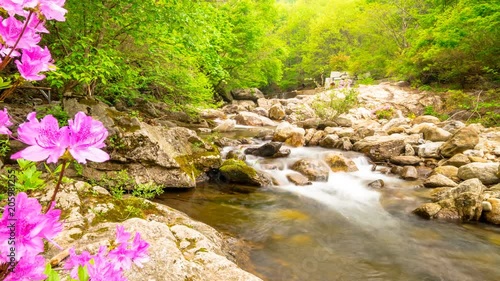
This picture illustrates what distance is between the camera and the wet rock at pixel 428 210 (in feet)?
21.9

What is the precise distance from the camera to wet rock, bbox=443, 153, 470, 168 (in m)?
9.48

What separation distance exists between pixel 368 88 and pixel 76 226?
26.2m

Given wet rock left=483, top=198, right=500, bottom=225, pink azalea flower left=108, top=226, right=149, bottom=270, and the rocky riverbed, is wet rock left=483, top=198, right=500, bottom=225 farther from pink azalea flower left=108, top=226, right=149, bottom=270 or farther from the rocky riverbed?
pink azalea flower left=108, top=226, right=149, bottom=270

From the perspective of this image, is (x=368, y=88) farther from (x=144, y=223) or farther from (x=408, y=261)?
(x=144, y=223)

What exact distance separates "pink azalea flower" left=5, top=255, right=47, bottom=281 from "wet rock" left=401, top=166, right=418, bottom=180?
10112 mm

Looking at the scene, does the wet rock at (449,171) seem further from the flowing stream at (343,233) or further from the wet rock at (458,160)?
the flowing stream at (343,233)

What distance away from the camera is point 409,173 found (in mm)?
9391

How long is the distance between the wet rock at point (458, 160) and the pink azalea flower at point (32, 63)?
36.8ft

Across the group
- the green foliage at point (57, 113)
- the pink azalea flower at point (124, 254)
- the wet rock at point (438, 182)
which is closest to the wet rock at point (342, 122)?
the wet rock at point (438, 182)

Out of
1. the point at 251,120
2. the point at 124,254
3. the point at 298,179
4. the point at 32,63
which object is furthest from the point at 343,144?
the point at 32,63

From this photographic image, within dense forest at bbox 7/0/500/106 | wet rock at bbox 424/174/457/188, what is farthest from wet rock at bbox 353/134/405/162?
dense forest at bbox 7/0/500/106

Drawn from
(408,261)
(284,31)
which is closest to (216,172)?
(408,261)

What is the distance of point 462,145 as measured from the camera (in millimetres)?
10320

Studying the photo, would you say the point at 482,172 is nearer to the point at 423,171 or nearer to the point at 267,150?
the point at 423,171
